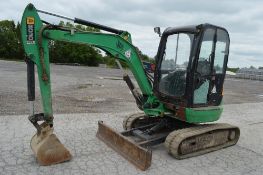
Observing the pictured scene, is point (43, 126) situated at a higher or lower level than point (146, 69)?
lower

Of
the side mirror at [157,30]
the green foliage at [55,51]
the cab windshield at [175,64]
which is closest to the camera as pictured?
the cab windshield at [175,64]

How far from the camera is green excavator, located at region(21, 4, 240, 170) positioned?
5230 millimetres

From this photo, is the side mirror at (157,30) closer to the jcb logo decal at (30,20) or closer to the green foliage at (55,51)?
the jcb logo decal at (30,20)

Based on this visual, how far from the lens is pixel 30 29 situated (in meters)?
5.05

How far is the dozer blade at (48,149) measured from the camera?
527 cm

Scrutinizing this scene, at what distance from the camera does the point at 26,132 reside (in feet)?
23.0

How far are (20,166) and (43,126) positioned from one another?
73cm

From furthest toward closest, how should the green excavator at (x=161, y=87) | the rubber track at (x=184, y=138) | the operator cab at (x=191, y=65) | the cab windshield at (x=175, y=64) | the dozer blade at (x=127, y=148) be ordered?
the cab windshield at (x=175, y=64) < the operator cab at (x=191, y=65) < the rubber track at (x=184, y=138) < the dozer blade at (x=127, y=148) < the green excavator at (x=161, y=87)

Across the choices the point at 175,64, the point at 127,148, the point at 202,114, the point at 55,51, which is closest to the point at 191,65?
the point at 175,64

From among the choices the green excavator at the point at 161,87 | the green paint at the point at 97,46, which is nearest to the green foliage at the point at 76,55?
the green excavator at the point at 161,87

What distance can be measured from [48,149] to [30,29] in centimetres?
199

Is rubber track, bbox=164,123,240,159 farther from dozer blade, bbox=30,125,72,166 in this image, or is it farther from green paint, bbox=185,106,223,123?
dozer blade, bbox=30,125,72,166

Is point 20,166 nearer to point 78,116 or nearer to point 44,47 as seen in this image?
point 44,47

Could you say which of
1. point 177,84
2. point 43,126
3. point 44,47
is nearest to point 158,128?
point 177,84
